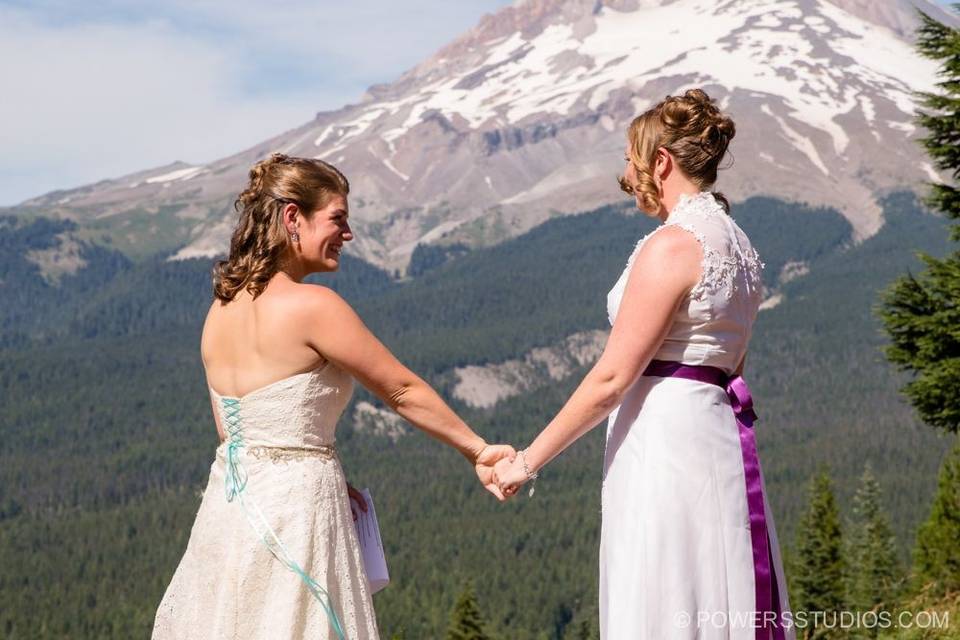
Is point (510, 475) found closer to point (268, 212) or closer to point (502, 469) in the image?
point (502, 469)

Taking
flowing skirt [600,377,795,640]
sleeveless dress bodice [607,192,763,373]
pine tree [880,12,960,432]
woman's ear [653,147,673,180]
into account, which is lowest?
pine tree [880,12,960,432]

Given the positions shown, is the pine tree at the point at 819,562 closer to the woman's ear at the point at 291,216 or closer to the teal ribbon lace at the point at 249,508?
the teal ribbon lace at the point at 249,508

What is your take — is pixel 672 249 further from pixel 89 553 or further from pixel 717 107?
pixel 89 553

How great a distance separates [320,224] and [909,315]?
15.2m

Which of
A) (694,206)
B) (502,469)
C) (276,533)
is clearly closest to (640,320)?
(694,206)

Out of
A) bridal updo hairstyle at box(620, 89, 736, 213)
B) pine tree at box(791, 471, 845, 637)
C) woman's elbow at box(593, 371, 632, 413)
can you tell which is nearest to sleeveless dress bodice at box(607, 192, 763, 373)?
bridal updo hairstyle at box(620, 89, 736, 213)

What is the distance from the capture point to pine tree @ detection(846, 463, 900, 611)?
67.9 meters

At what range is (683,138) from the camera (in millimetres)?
7602

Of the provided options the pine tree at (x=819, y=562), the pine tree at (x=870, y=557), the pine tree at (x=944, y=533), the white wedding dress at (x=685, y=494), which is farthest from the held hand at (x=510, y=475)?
the pine tree at (x=819, y=562)

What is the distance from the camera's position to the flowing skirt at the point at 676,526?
24.3 ft

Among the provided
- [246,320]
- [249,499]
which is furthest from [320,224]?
[249,499]

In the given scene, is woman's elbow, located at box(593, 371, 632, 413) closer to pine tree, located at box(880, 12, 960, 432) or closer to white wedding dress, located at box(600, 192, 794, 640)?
white wedding dress, located at box(600, 192, 794, 640)

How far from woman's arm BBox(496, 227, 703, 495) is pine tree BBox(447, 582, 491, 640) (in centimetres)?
4842

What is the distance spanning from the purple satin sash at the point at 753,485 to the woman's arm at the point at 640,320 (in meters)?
0.22
